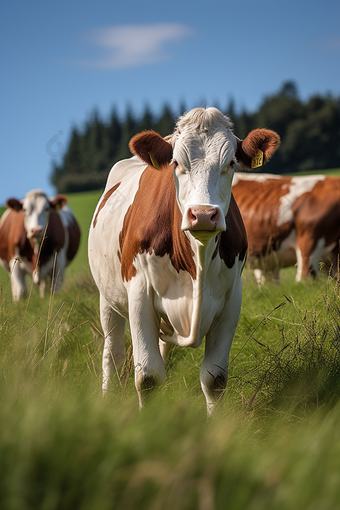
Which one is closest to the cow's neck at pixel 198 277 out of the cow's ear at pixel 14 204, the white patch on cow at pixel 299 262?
the white patch on cow at pixel 299 262

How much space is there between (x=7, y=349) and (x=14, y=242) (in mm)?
7809

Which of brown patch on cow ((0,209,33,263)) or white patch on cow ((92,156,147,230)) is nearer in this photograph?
white patch on cow ((92,156,147,230))

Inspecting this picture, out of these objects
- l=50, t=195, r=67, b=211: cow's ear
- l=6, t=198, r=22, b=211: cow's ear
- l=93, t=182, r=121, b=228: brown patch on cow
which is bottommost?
l=50, t=195, r=67, b=211: cow's ear

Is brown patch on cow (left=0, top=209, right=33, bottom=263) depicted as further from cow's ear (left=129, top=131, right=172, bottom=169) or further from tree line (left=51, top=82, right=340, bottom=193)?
tree line (left=51, top=82, right=340, bottom=193)

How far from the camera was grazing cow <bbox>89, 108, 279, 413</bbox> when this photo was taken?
3.50 metres

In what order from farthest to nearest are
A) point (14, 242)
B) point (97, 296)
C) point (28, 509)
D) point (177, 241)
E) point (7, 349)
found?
1. point (14, 242)
2. point (97, 296)
3. point (7, 349)
4. point (177, 241)
5. point (28, 509)

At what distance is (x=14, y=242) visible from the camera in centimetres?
1155

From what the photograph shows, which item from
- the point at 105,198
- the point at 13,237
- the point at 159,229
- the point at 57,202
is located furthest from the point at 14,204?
the point at 159,229

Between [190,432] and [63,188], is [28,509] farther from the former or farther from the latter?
[63,188]

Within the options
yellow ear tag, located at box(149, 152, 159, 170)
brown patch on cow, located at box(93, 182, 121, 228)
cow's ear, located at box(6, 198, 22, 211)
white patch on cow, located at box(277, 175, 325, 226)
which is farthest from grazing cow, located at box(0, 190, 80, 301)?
yellow ear tag, located at box(149, 152, 159, 170)

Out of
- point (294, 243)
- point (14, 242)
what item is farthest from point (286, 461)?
point (14, 242)

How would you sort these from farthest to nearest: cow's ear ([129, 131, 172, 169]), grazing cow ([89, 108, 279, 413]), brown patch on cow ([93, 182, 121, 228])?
brown patch on cow ([93, 182, 121, 228]), cow's ear ([129, 131, 172, 169]), grazing cow ([89, 108, 279, 413])

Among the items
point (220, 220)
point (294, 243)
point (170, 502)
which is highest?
point (220, 220)

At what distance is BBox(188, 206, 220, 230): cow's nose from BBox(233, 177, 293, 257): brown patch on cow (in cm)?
649
